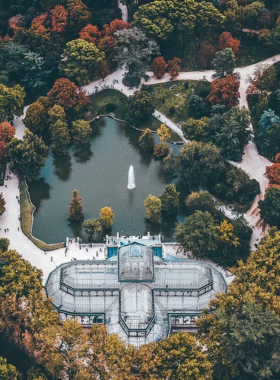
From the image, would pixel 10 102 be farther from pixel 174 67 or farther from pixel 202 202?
pixel 202 202

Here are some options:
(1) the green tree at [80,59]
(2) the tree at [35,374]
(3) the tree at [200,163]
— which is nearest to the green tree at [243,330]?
(2) the tree at [35,374]

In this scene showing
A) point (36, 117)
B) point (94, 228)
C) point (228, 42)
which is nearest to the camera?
point (94, 228)

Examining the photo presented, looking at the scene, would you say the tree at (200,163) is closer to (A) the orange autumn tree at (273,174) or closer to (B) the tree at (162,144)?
(B) the tree at (162,144)

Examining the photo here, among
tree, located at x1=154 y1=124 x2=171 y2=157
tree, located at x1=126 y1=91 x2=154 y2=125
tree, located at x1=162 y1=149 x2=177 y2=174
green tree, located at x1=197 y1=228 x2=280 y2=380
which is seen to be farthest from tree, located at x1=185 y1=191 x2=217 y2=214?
tree, located at x1=126 y1=91 x2=154 y2=125

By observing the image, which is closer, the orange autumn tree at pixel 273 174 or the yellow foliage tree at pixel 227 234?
the yellow foliage tree at pixel 227 234

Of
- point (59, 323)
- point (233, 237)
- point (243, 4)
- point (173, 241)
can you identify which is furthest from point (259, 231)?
point (243, 4)

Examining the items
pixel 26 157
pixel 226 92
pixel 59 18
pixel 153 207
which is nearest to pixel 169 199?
pixel 153 207

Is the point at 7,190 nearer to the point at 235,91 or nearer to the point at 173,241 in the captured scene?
the point at 173,241
